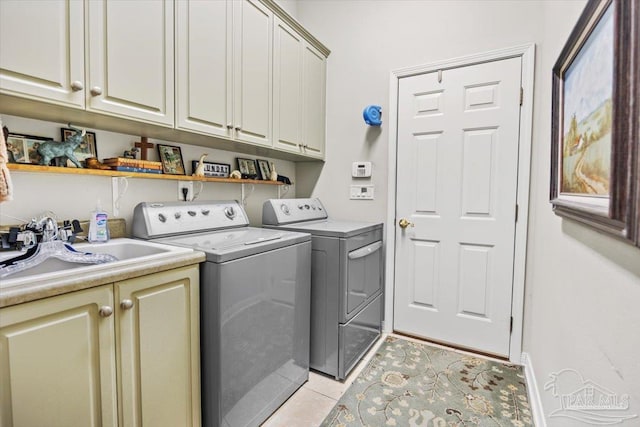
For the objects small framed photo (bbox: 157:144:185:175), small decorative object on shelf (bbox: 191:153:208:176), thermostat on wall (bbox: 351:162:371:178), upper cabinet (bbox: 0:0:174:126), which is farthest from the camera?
thermostat on wall (bbox: 351:162:371:178)

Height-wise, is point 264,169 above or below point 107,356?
above

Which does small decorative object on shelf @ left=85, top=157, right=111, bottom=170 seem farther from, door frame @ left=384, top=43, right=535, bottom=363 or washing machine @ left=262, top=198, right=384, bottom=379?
door frame @ left=384, top=43, right=535, bottom=363

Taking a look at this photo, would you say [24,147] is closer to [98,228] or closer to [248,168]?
[98,228]

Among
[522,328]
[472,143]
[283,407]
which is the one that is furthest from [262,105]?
[522,328]

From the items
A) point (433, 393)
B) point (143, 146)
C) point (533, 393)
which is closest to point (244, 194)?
point (143, 146)

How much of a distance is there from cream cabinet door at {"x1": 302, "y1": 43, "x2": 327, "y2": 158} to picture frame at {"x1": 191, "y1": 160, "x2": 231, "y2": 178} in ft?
2.12

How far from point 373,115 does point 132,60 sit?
1.72m

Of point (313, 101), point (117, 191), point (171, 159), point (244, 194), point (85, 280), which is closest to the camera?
point (85, 280)

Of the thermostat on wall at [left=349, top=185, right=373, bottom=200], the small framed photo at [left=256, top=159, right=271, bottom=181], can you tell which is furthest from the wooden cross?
the thermostat on wall at [left=349, top=185, right=373, bottom=200]

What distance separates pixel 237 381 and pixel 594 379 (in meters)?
1.29

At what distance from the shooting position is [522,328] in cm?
219

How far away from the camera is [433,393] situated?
185 cm

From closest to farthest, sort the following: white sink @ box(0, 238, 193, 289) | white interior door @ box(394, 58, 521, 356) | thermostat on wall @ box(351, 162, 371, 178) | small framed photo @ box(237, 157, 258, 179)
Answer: white sink @ box(0, 238, 193, 289)
white interior door @ box(394, 58, 521, 356)
small framed photo @ box(237, 157, 258, 179)
thermostat on wall @ box(351, 162, 371, 178)

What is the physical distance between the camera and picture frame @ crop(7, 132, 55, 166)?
1259 mm
